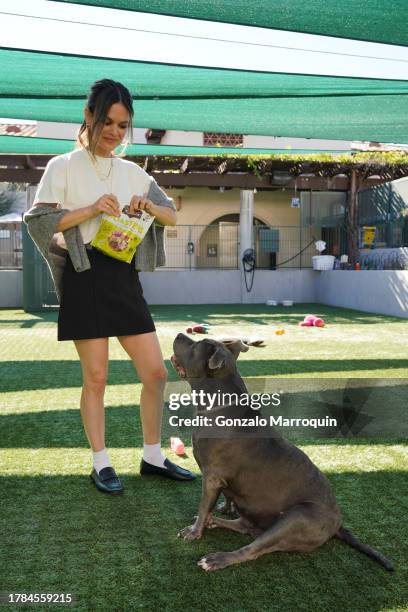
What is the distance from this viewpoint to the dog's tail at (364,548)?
1896 millimetres

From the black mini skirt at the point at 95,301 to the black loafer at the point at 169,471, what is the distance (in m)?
0.68

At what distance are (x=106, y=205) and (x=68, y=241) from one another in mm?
236

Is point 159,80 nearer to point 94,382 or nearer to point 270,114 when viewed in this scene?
point 270,114

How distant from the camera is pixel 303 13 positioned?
3477 millimetres

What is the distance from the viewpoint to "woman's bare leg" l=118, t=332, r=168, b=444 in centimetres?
260

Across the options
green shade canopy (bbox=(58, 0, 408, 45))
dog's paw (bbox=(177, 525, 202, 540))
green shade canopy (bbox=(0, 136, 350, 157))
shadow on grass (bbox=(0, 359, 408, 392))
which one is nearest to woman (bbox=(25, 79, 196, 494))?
dog's paw (bbox=(177, 525, 202, 540))

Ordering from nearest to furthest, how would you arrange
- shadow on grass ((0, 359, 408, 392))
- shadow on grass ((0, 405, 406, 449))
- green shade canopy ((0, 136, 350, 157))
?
shadow on grass ((0, 405, 406, 449))
shadow on grass ((0, 359, 408, 392))
green shade canopy ((0, 136, 350, 157))

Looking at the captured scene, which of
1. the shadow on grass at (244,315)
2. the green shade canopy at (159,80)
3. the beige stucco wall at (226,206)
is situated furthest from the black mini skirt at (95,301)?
the beige stucco wall at (226,206)

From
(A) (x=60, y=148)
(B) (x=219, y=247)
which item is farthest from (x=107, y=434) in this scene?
(B) (x=219, y=247)

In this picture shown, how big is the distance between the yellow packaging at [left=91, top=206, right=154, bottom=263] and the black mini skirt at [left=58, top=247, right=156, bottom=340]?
6 centimetres

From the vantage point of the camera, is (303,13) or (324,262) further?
(324,262)

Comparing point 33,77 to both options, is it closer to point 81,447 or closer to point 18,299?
point 81,447

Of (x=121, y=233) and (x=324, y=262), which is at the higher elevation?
(x=121, y=233)

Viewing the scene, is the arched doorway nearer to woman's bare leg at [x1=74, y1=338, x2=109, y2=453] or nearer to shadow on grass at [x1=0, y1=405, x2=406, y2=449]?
shadow on grass at [x1=0, y1=405, x2=406, y2=449]
